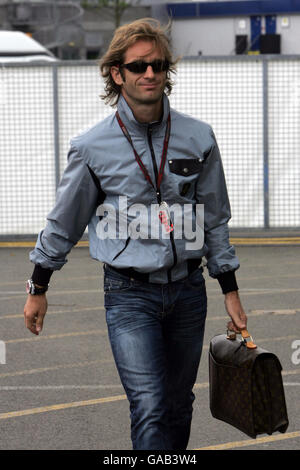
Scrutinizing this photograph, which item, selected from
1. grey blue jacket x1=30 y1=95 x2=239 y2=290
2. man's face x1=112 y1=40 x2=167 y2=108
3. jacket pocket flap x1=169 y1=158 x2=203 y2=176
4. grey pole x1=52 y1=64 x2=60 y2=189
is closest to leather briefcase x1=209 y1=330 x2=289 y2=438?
grey blue jacket x1=30 y1=95 x2=239 y2=290

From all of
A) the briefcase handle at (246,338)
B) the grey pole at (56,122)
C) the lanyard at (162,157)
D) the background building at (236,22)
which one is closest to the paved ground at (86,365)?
the briefcase handle at (246,338)

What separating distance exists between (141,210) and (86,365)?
9.37 ft

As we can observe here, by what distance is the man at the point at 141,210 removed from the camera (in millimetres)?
3705

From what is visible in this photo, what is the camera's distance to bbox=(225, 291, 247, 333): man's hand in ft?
12.8

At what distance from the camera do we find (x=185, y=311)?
389cm

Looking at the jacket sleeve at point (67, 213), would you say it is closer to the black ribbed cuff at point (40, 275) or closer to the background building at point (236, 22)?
the black ribbed cuff at point (40, 275)

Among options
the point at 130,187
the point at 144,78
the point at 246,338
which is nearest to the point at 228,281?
the point at 246,338

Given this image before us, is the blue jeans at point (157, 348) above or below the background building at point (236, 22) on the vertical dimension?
below

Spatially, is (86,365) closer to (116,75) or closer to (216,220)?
(216,220)

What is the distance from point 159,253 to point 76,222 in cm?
39

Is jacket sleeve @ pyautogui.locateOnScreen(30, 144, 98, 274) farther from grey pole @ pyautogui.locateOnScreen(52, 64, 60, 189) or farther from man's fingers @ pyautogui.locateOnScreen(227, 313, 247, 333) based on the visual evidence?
grey pole @ pyautogui.locateOnScreen(52, 64, 60, 189)

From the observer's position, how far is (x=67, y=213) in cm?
383

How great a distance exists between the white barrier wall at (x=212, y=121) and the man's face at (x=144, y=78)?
8.87m
